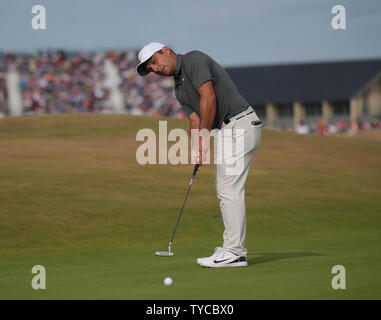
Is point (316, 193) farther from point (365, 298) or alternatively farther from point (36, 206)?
point (365, 298)

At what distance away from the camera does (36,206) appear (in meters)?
14.3

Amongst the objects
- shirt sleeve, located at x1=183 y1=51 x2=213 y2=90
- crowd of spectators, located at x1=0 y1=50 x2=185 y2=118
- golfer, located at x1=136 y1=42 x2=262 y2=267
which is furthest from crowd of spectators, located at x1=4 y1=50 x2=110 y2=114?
shirt sleeve, located at x1=183 y1=51 x2=213 y2=90

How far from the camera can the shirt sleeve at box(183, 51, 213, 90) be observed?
7422 millimetres

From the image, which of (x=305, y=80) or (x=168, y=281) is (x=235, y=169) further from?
(x=305, y=80)

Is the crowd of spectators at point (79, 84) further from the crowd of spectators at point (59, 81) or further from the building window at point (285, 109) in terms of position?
the building window at point (285, 109)

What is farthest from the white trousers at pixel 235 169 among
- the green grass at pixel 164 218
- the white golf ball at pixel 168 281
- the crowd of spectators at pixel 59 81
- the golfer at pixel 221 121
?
the crowd of spectators at pixel 59 81

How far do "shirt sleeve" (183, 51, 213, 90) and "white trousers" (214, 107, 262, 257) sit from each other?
0.54m

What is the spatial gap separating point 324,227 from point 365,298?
780 cm

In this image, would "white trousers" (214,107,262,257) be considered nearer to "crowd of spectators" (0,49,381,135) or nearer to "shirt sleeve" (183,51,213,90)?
"shirt sleeve" (183,51,213,90)

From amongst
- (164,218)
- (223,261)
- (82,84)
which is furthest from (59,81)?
(223,261)

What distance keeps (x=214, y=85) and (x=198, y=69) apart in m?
0.30

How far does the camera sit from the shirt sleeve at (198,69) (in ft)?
24.4
